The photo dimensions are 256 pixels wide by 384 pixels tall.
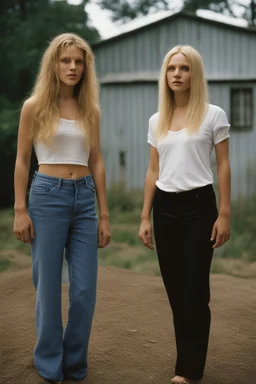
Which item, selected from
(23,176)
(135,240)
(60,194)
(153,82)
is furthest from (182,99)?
(153,82)

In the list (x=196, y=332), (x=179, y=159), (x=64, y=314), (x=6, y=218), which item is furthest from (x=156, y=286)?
(x=6, y=218)

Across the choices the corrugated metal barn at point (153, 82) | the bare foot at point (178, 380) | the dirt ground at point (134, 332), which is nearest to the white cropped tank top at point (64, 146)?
the dirt ground at point (134, 332)

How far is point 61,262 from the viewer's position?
3.44m

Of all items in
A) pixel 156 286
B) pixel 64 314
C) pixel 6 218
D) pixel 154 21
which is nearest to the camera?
pixel 64 314

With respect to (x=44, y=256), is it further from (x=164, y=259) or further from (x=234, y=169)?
(x=234, y=169)

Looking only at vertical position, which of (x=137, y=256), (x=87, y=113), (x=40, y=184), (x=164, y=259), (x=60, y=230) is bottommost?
(x=137, y=256)

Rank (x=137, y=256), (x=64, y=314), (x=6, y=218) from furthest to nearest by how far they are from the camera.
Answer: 1. (x=6, y=218)
2. (x=137, y=256)
3. (x=64, y=314)

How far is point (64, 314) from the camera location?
492cm

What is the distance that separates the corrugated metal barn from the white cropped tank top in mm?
8850

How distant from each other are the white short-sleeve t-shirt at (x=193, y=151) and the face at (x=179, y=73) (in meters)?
0.21

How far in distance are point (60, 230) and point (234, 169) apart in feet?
30.7

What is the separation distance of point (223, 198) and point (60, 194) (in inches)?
36.6

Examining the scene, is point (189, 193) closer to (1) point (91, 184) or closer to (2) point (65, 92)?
(1) point (91, 184)

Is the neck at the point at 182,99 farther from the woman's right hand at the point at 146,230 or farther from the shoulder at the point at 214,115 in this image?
the woman's right hand at the point at 146,230
